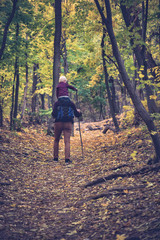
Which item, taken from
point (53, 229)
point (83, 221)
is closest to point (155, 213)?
point (83, 221)

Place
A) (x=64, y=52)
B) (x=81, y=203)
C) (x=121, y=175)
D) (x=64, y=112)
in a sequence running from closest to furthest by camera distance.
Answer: (x=81, y=203)
(x=121, y=175)
(x=64, y=112)
(x=64, y=52)

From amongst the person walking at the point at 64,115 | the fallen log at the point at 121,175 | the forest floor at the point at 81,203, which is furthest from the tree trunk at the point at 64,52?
the fallen log at the point at 121,175

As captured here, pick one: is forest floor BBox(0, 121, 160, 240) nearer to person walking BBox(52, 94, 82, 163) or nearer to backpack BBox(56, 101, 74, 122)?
person walking BBox(52, 94, 82, 163)

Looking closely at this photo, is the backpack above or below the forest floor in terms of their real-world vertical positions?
above

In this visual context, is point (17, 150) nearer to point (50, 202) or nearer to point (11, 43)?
point (50, 202)

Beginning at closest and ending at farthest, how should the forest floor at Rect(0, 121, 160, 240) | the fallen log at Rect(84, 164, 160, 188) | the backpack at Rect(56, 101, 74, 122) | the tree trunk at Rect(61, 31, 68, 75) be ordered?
the forest floor at Rect(0, 121, 160, 240) < the fallen log at Rect(84, 164, 160, 188) < the backpack at Rect(56, 101, 74, 122) < the tree trunk at Rect(61, 31, 68, 75)

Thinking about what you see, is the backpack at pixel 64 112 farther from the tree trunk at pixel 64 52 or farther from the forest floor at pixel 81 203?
the tree trunk at pixel 64 52

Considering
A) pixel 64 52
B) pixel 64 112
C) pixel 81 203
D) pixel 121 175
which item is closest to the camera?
pixel 81 203

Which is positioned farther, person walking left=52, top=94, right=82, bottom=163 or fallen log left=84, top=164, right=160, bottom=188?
person walking left=52, top=94, right=82, bottom=163

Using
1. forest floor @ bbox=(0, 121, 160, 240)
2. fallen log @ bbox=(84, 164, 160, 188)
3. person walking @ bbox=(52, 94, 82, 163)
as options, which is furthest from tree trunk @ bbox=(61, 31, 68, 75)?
fallen log @ bbox=(84, 164, 160, 188)

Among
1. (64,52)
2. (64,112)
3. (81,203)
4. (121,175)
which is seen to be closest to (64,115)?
(64,112)

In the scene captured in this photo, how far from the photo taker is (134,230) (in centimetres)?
→ 222

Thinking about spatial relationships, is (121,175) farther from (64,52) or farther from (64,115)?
(64,52)

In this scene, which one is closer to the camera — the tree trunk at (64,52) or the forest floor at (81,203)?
the forest floor at (81,203)
